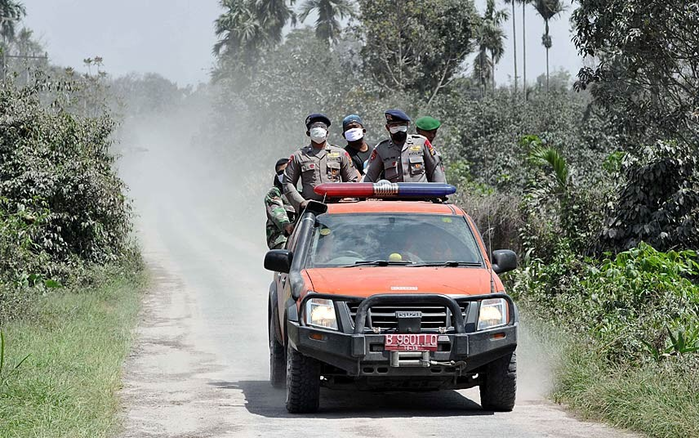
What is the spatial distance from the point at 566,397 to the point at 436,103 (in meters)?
31.6

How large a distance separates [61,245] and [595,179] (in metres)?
10.2

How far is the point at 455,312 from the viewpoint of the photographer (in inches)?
319

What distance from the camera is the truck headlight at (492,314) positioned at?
8250 millimetres

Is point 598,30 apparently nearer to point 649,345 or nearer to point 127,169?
point 649,345

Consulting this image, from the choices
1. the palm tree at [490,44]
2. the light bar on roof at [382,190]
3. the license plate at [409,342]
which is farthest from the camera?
the palm tree at [490,44]

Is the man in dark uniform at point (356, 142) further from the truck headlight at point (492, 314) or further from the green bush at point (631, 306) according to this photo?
the truck headlight at point (492, 314)

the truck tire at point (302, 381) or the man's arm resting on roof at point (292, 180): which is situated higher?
the man's arm resting on roof at point (292, 180)

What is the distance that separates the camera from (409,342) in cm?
801

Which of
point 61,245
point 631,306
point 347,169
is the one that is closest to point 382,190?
point 347,169

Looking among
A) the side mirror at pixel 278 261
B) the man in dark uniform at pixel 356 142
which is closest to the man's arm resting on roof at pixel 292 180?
the man in dark uniform at pixel 356 142

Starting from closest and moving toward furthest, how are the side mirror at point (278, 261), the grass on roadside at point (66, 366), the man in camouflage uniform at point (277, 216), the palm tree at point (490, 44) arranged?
the grass on roadside at point (66, 366), the side mirror at point (278, 261), the man in camouflage uniform at point (277, 216), the palm tree at point (490, 44)

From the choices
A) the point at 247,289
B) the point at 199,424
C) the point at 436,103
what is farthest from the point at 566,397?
the point at 436,103

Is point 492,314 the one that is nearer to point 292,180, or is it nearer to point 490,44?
point 292,180

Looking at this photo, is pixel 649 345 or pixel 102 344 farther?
pixel 102 344
